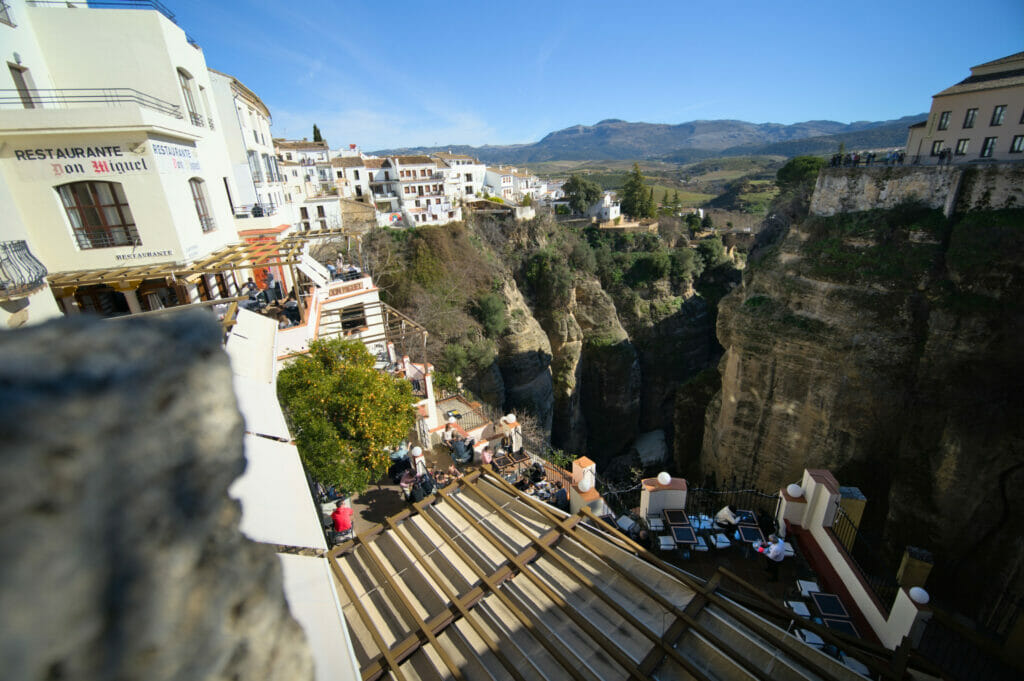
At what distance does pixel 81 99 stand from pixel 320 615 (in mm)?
13930

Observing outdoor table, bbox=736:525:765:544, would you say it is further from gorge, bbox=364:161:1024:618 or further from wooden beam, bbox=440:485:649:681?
gorge, bbox=364:161:1024:618

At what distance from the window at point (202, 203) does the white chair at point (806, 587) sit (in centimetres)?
1557

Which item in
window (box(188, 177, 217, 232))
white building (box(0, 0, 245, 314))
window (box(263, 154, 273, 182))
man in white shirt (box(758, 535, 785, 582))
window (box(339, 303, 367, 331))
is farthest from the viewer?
window (box(263, 154, 273, 182))

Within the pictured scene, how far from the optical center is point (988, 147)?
1555cm

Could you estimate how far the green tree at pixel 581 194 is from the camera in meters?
47.4

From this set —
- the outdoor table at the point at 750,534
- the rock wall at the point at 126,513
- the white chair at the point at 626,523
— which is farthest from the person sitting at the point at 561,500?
the rock wall at the point at 126,513

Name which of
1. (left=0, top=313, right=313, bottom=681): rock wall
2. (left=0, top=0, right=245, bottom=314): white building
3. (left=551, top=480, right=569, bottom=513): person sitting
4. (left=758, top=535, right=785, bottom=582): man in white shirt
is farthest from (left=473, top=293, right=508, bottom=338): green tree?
(left=0, top=313, right=313, bottom=681): rock wall

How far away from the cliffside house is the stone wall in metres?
3.20

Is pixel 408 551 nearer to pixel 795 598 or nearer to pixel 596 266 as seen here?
pixel 795 598

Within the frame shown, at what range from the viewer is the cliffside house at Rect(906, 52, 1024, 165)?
14797 mm

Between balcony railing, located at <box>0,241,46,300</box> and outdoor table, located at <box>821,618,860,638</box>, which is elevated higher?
balcony railing, located at <box>0,241,46,300</box>

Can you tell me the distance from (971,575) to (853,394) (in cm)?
521

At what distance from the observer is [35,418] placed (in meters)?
0.99

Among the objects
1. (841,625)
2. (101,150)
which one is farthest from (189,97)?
(841,625)
